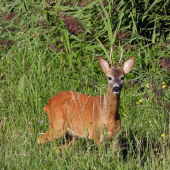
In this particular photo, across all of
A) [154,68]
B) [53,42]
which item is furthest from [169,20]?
[53,42]

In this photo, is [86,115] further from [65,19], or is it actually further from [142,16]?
[142,16]

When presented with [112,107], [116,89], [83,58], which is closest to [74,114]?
[112,107]

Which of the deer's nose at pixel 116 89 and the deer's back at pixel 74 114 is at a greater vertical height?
the deer's nose at pixel 116 89

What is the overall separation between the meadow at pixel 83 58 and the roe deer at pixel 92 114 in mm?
154

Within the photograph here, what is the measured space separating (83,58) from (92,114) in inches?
75.5

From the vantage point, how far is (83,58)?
5617mm

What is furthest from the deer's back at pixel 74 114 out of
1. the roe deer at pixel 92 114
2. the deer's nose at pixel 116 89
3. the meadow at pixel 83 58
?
the deer's nose at pixel 116 89

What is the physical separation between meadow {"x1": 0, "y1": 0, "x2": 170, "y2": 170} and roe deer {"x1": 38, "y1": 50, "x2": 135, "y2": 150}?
6.0 inches

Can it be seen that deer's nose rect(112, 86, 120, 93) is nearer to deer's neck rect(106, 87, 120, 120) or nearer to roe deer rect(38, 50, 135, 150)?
roe deer rect(38, 50, 135, 150)

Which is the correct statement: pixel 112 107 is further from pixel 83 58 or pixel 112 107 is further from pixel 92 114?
pixel 83 58

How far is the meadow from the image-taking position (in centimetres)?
416

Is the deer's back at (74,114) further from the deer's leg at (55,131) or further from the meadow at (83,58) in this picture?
the meadow at (83,58)

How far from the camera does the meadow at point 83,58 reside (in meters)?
4.16

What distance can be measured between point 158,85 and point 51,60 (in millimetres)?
1841
